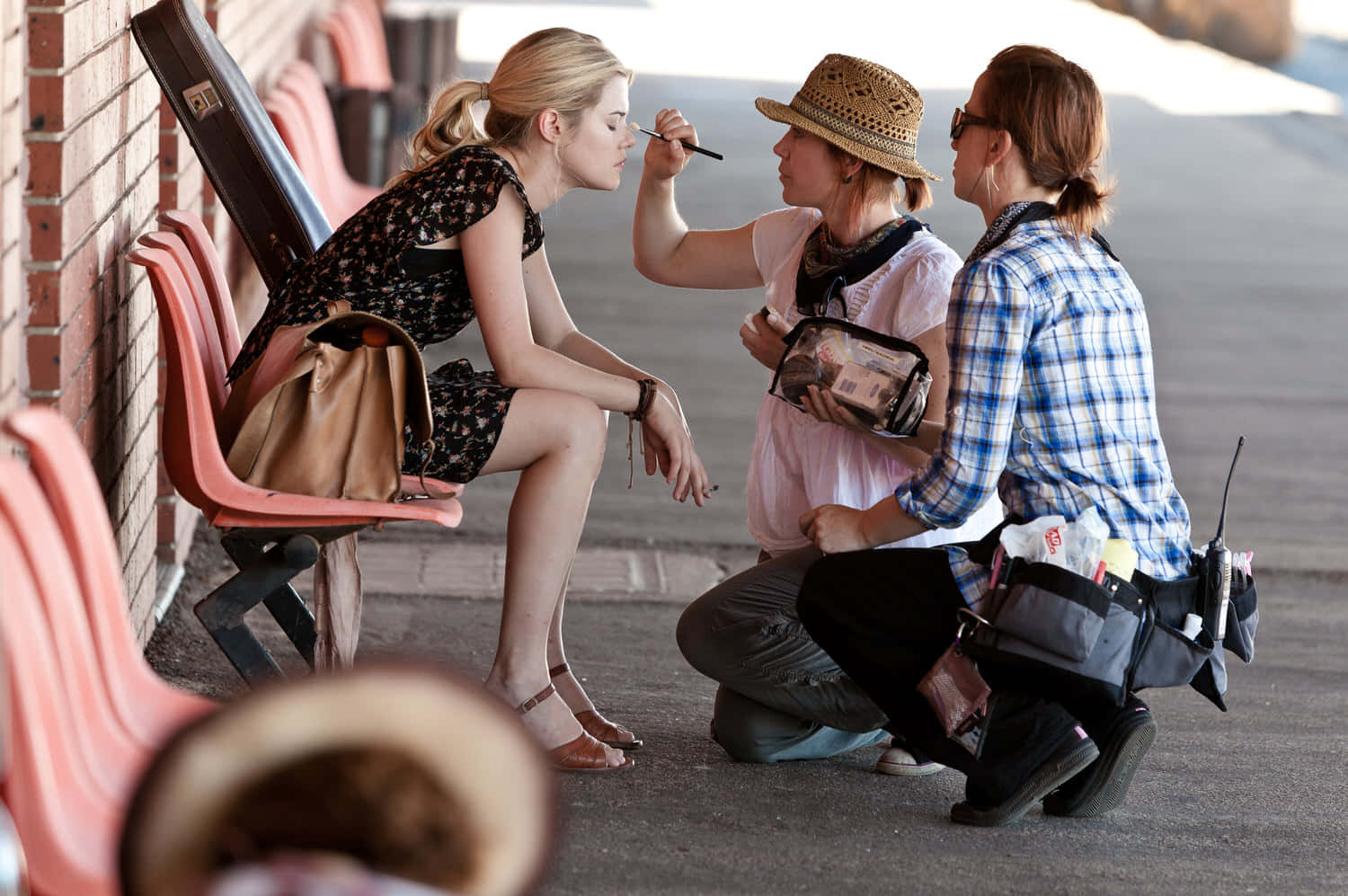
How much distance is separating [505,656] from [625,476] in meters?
3.03

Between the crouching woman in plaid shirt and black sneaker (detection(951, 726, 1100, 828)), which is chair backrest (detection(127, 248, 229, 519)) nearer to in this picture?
the crouching woman in plaid shirt

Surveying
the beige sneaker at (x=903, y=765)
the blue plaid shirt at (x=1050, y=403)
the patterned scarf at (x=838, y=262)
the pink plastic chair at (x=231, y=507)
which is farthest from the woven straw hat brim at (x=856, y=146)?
the beige sneaker at (x=903, y=765)

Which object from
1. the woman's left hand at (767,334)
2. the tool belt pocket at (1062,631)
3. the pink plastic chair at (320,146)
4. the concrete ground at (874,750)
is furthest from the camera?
the pink plastic chair at (320,146)

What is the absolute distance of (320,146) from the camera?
7035 millimetres

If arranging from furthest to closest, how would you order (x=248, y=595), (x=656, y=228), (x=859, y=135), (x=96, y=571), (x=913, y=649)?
1. (x=656, y=228)
2. (x=859, y=135)
3. (x=913, y=649)
4. (x=248, y=595)
5. (x=96, y=571)

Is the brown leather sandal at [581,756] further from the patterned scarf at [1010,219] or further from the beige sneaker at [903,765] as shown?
the patterned scarf at [1010,219]

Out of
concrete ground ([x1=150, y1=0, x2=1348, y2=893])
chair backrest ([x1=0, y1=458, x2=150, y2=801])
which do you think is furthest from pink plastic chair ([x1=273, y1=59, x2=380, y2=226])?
chair backrest ([x1=0, y1=458, x2=150, y2=801])

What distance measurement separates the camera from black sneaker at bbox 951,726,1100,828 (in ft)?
10.1

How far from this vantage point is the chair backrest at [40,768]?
1.95 metres

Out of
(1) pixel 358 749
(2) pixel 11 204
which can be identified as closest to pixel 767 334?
(2) pixel 11 204

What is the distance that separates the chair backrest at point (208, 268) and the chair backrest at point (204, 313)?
0.03 metres

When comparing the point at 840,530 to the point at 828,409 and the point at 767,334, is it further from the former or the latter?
the point at 767,334

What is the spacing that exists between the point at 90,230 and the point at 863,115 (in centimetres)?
155

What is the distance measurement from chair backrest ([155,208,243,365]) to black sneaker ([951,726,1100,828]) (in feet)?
5.91
